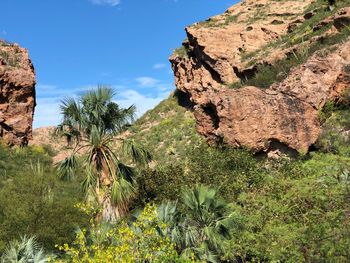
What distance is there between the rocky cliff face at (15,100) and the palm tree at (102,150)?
72.3 ft

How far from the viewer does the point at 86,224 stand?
19.2m

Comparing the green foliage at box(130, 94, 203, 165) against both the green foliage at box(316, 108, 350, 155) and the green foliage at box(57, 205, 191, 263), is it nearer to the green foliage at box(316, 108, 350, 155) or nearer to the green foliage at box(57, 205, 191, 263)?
the green foliage at box(316, 108, 350, 155)

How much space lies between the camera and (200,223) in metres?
14.0

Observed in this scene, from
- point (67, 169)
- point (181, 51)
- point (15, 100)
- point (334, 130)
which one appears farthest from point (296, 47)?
point (15, 100)

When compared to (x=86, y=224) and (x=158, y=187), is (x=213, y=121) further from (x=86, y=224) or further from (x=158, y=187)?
(x=86, y=224)

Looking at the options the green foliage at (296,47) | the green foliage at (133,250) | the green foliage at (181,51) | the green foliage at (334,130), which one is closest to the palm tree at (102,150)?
the green foliage at (133,250)

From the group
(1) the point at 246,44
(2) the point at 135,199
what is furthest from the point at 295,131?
(1) the point at 246,44

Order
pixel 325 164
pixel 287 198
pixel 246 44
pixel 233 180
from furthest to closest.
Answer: pixel 246 44
pixel 233 180
pixel 325 164
pixel 287 198

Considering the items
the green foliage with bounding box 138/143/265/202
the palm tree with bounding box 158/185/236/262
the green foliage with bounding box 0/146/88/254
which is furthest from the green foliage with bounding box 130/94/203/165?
the palm tree with bounding box 158/185/236/262

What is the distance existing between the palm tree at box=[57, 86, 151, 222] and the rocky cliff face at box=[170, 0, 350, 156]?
6826 mm

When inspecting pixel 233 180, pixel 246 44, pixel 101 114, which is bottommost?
pixel 233 180

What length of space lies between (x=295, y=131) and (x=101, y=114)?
10.8m

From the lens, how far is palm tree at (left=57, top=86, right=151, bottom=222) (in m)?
16.5

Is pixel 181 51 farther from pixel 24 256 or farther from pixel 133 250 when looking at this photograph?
pixel 133 250
